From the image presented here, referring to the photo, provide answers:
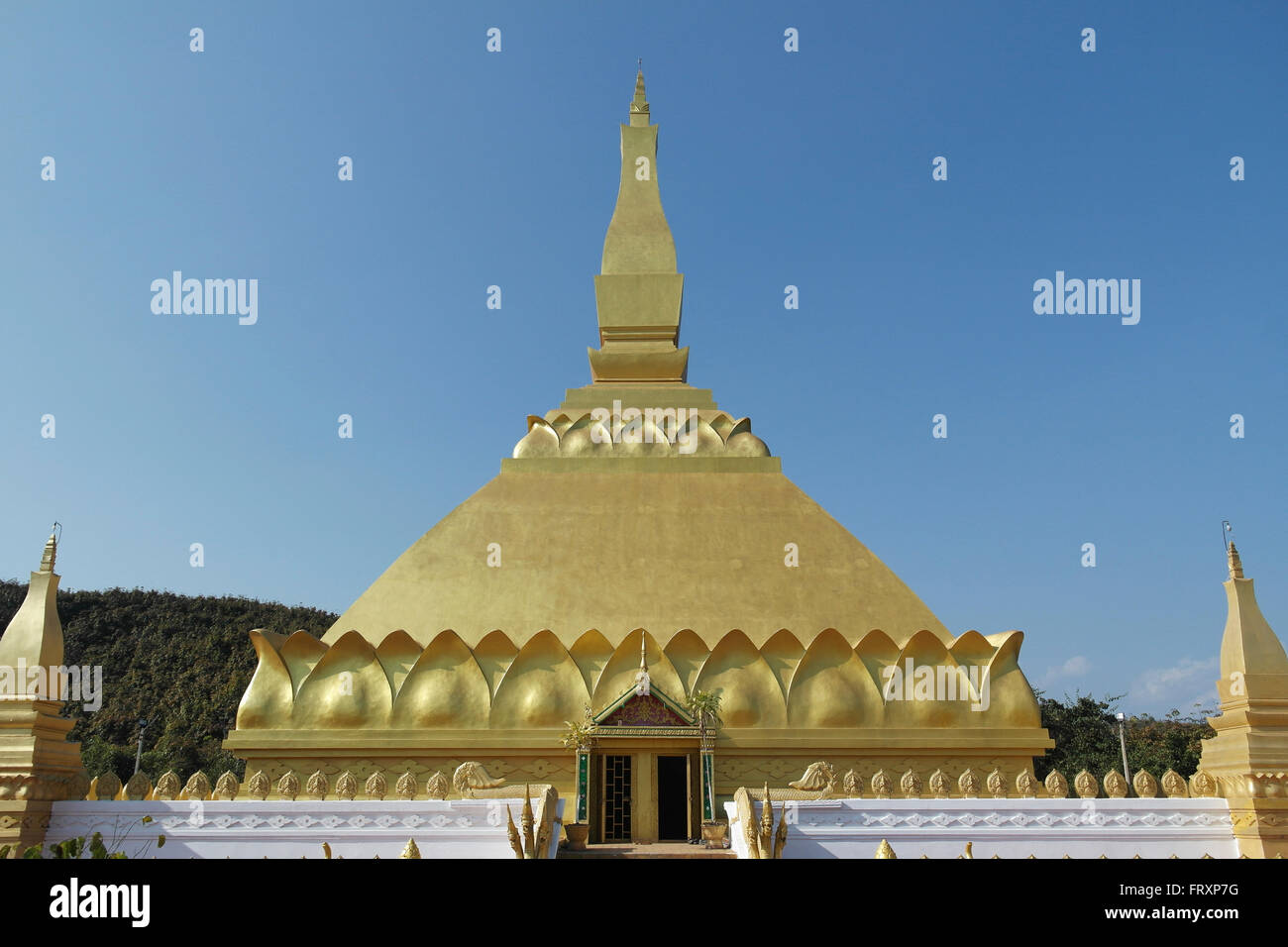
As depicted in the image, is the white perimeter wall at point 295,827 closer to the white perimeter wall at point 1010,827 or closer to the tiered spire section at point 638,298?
the white perimeter wall at point 1010,827

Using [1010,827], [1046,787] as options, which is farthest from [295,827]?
[1046,787]

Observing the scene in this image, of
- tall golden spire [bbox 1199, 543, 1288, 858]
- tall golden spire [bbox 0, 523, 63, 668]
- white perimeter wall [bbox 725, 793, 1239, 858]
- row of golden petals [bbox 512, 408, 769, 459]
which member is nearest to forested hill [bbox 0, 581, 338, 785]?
row of golden petals [bbox 512, 408, 769, 459]

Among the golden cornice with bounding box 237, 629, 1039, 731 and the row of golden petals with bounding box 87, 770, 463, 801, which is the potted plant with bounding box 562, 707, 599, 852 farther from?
the row of golden petals with bounding box 87, 770, 463, 801

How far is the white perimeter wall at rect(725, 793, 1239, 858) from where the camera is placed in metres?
13.5

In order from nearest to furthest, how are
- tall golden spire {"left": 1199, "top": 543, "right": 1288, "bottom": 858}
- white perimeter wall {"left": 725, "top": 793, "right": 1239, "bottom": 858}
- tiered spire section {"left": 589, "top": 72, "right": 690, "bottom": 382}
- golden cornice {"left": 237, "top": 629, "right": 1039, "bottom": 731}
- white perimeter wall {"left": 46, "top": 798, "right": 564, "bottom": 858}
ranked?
white perimeter wall {"left": 46, "top": 798, "right": 564, "bottom": 858}, white perimeter wall {"left": 725, "top": 793, "right": 1239, "bottom": 858}, tall golden spire {"left": 1199, "top": 543, "right": 1288, "bottom": 858}, golden cornice {"left": 237, "top": 629, "right": 1039, "bottom": 731}, tiered spire section {"left": 589, "top": 72, "right": 690, "bottom": 382}

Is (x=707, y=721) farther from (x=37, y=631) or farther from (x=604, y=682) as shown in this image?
(x=37, y=631)

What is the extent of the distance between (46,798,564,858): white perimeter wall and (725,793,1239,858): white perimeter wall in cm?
369

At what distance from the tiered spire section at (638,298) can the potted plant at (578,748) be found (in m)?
10.4

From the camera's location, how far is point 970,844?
13.4 metres

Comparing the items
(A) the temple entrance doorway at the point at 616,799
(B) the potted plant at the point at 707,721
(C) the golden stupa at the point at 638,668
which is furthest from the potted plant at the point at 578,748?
(B) the potted plant at the point at 707,721

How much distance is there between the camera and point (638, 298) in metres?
24.7
